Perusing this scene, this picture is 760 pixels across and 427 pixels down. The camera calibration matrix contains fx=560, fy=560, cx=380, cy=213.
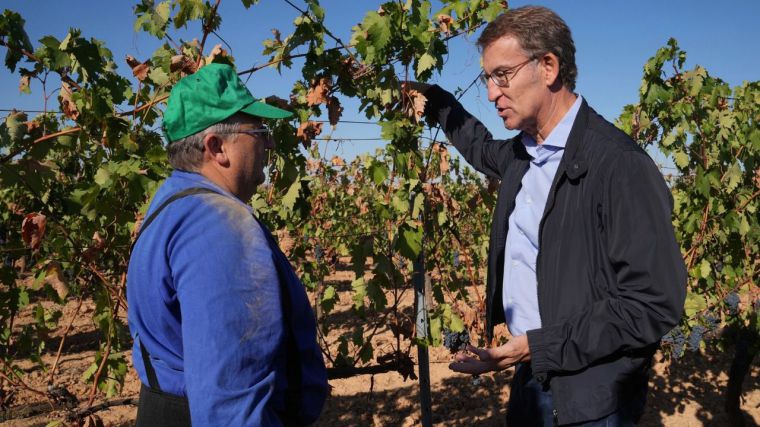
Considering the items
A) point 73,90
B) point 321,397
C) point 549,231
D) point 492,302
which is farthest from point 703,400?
point 73,90

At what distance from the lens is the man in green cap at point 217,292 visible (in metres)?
1.13

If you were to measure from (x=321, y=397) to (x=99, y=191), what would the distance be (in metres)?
1.88

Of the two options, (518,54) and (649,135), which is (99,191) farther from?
(649,135)

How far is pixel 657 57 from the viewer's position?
166 inches

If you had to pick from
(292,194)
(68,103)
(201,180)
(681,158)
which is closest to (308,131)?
(292,194)

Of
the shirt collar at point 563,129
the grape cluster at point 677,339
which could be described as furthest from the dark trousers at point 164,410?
the grape cluster at point 677,339

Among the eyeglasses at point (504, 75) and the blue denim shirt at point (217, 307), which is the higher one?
the eyeglasses at point (504, 75)

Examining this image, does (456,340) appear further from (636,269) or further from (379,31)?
Answer: (636,269)

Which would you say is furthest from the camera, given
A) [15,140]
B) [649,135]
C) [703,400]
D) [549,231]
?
[703,400]

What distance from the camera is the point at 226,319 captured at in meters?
1.12

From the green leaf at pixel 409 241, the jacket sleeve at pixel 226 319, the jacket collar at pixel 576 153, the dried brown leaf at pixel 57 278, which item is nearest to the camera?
the jacket sleeve at pixel 226 319

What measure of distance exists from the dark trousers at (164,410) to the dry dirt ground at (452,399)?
3.64 meters

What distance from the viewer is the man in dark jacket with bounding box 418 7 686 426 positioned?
4.74 feet

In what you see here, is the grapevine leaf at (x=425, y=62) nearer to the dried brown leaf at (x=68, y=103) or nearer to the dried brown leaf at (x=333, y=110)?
the dried brown leaf at (x=333, y=110)
